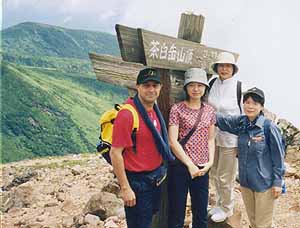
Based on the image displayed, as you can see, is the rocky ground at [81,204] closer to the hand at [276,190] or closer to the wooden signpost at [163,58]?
the hand at [276,190]

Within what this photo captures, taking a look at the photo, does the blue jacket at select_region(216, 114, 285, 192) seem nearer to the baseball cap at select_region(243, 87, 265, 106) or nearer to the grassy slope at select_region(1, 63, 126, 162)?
the baseball cap at select_region(243, 87, 265, 106)

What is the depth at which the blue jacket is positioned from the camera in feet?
14.8

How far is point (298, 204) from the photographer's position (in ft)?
26.6

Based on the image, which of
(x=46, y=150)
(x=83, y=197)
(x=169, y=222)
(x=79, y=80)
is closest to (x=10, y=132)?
(x=46, y=150)

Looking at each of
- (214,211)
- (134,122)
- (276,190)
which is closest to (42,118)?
(214,211)

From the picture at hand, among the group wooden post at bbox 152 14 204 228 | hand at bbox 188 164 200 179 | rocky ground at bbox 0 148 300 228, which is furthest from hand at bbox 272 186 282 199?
wooden post at bbox 152 14 204 228

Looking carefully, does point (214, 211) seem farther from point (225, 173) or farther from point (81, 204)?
point (81, 204)

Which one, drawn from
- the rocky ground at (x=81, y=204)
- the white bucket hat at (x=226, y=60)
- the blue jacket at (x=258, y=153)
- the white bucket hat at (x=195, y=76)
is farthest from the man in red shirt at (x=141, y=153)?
A: the rocky ground at (x=81, y=204)

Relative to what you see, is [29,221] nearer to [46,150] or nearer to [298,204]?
[298,204]

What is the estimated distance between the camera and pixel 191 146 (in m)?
4.33

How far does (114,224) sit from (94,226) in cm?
35

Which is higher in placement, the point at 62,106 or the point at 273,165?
the point at 273,165

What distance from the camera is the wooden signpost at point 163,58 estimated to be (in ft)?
13.9

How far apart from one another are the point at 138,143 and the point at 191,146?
0.79 meters
